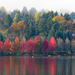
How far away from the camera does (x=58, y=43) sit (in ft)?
383

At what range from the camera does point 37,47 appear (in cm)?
11056

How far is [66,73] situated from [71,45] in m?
76.0


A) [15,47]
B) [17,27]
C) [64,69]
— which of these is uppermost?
[17,27]

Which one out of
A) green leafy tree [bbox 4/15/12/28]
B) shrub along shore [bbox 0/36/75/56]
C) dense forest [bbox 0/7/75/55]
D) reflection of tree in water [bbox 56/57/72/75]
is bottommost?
reflection of tree in water [bbox 56/57/72/75]

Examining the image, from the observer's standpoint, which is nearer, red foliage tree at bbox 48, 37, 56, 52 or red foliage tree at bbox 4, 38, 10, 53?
red foliage tree at bbox 4, 38, 10, 53

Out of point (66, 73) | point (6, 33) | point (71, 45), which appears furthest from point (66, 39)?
point (66, 73)

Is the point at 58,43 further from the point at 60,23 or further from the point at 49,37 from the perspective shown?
the point at 60,23

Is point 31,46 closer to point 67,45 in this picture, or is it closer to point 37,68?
point 67,45

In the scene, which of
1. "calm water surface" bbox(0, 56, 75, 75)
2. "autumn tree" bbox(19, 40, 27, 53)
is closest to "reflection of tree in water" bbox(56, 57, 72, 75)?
Result: "calm water surface" bbox(0, 56, 75, 75)

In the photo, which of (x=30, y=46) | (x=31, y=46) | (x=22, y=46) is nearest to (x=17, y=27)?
(x=22, y=46)

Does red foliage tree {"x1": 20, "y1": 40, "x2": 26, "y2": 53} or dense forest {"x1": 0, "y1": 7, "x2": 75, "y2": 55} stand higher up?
dense forest {"x1": 0, "y1": 7, "x2": 75, "y2": 55}

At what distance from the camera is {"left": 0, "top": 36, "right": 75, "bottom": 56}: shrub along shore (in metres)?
110

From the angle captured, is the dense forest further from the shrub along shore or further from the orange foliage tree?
the shrub along shore

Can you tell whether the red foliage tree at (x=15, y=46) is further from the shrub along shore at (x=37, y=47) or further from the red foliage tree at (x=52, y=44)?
the red foliage tree at (x=52, y=44)
